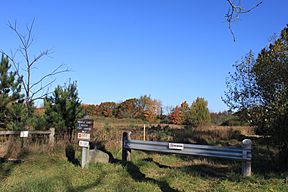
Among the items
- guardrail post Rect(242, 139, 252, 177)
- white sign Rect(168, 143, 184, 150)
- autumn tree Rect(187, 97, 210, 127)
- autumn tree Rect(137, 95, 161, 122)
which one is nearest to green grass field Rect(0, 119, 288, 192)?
guardrail post Rect(242, 139, 252, 177)

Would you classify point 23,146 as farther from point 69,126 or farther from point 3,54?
point 3,54

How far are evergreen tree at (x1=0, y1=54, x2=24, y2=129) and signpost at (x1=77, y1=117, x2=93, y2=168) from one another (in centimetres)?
560

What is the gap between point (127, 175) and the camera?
9.41m

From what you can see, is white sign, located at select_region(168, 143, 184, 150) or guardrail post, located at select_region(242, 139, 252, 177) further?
white sign, located at select_region(168, 143, 184, 150)

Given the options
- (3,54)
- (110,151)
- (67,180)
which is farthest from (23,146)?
(3,54)

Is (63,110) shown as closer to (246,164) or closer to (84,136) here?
(84,136)

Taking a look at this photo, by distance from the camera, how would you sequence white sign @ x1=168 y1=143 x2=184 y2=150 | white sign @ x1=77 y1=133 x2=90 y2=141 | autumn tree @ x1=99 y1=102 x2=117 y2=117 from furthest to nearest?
1. autumn tree @ x1=99 y1=102 x2=117 y2=117
2. white sign @ x1=168 y1=143 x2=184 y2=150
3. white sign @ x1=77 y1=133 x2=90 y2=141

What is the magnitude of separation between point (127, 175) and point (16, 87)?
960 cm

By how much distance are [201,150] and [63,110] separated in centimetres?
798

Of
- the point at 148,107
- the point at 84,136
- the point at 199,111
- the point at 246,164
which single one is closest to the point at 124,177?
the point at 84,136

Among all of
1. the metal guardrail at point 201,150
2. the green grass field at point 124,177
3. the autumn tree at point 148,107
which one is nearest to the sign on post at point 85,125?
the green grass field at point 124,177

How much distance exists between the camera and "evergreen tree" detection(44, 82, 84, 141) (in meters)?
15.5

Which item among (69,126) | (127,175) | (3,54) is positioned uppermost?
(3,54)

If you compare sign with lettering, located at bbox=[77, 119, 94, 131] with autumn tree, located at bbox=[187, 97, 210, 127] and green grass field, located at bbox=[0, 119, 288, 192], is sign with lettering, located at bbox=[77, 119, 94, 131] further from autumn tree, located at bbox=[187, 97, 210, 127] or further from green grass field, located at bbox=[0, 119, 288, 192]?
autumn tree, located at bbox=[187, 97, 210, 127]
